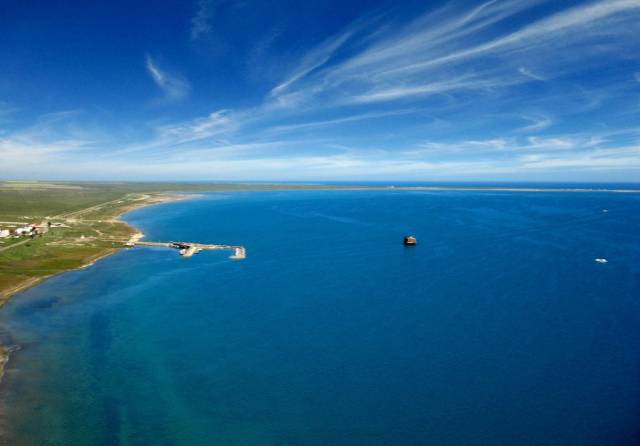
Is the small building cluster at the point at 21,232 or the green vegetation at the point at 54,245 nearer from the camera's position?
the green vegetation at the point at 54,245

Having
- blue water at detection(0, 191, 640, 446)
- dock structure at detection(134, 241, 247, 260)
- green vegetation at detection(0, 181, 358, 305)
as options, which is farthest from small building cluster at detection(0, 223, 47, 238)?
blue water at detection(0, 191, 640, 446)

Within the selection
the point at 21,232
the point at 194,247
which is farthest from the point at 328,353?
the point at 21,232

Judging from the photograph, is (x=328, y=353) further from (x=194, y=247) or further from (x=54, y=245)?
(x=54, y=245)

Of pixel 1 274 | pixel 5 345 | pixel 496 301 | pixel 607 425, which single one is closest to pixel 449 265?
pixel 496 301

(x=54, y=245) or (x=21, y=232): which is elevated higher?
(x=21, y=232)

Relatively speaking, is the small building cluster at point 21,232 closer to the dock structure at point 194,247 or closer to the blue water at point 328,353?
the dock structure at point 194,247

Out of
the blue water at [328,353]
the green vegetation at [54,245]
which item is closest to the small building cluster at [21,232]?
the green vegetation at [54,245]

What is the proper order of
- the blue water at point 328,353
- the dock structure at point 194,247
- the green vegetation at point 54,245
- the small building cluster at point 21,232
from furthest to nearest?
1. the small building cluster at point 21,232
2. the dock structure at point 194,247
3. the green vegetation at point 54,245
4. the blue water at point 328,353
